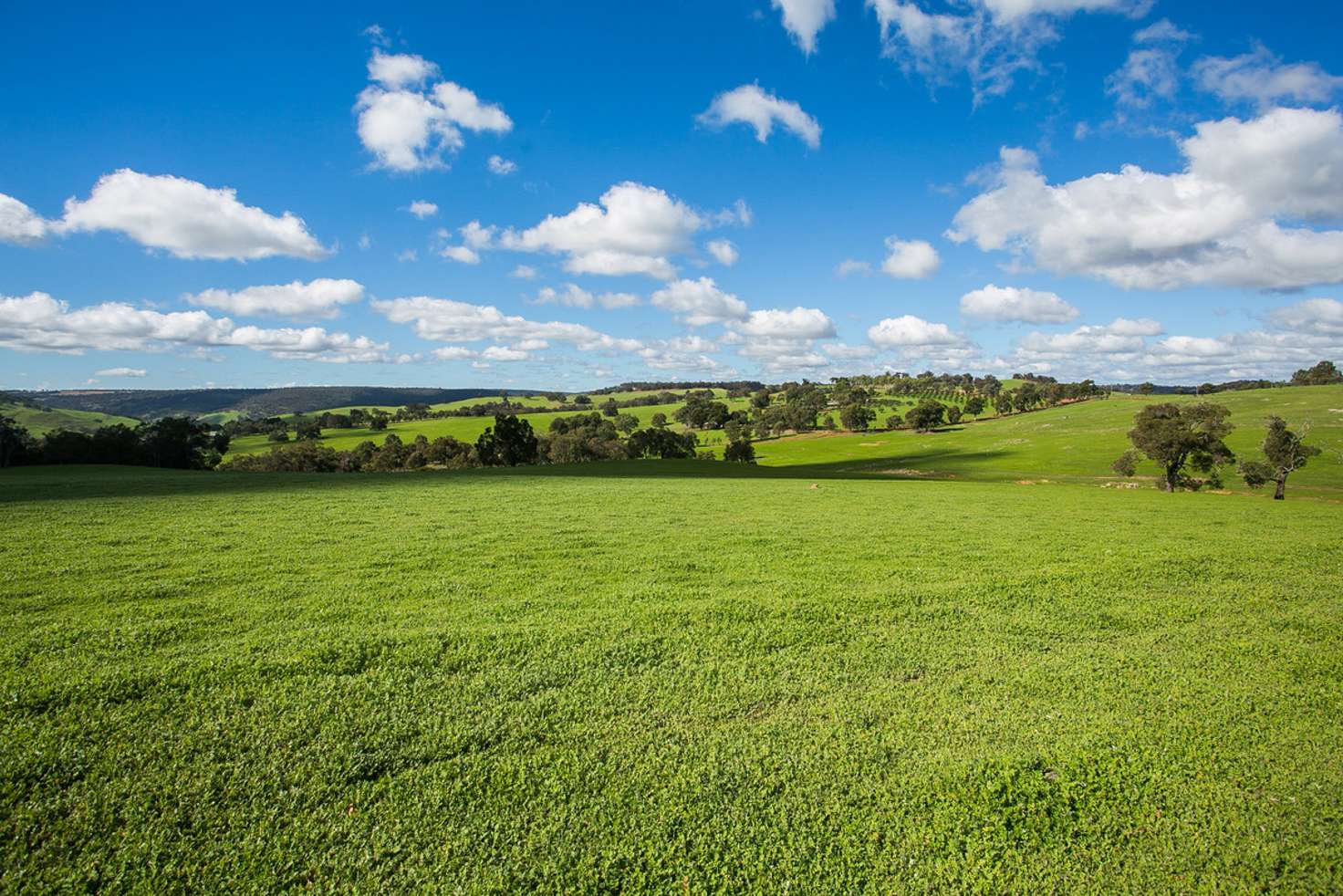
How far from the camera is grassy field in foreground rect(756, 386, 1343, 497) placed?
64.5 meters

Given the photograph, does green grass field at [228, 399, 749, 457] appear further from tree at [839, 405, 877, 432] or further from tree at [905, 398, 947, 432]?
tree at [905, 398, 947, 432]

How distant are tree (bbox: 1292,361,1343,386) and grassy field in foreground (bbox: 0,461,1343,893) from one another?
18647 cm

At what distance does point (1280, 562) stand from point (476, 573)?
18.3 m

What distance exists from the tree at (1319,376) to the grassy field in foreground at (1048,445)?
31150 millimetres

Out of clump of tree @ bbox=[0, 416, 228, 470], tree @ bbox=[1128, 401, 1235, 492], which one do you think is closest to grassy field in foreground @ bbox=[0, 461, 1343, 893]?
tree @ bbox=[1128, 401, 1235, 492]

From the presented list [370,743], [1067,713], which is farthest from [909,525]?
[370,743]

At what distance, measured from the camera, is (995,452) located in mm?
86312

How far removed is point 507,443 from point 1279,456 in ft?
266

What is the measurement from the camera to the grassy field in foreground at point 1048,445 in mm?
64500

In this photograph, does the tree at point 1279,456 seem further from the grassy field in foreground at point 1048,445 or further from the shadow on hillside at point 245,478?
the shadow on hillside at point 245,478

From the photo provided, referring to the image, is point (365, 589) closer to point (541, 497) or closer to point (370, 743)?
point (370, 743)

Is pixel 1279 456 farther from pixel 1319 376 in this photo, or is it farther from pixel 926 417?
pixel 1319 376

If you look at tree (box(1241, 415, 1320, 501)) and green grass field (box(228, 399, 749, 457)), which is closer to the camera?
tree (box(1241, 415, 1320, 501))

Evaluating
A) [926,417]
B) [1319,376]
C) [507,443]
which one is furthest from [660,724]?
[1319,376]
